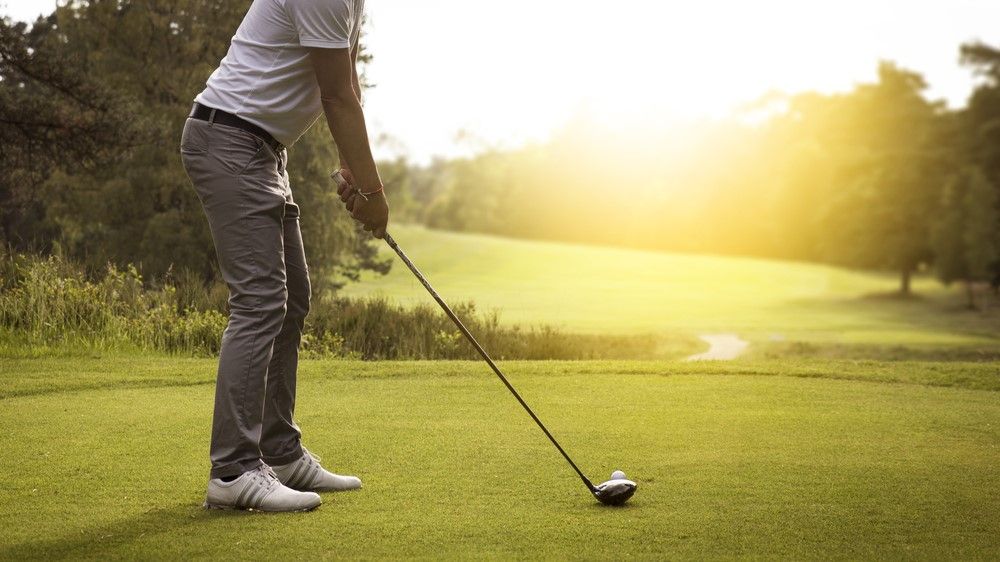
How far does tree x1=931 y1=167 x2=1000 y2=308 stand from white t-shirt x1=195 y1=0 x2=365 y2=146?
26.8 m

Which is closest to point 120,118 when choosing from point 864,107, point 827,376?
point 827,376

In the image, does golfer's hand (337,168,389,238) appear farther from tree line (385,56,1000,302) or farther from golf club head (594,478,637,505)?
tree line (385,56,1000,302)

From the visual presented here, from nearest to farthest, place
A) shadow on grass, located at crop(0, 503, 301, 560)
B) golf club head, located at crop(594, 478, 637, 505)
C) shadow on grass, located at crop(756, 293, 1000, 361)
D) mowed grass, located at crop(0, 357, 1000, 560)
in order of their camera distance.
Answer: shadow on grass, located at crop(0, 503, 301, 560) → mowed grass, located at crop(0, 357, 1000, 560) → golf club head, located at crop(594, 478, 637, 505) → shadow on grass, located at crop(756, 293, 1000, 361)

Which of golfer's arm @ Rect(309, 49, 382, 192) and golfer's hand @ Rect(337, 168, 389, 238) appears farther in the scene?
golfer's hand @ Rect(337, 168, 389, 238)

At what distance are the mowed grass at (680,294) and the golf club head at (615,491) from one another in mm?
8172

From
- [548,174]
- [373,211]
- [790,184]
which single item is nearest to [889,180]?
[790,184]

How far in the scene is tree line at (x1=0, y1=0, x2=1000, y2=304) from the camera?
11672 millimetres

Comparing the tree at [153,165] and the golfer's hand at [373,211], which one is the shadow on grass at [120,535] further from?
the tree at [153,165]

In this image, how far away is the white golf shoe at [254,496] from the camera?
3012 millimetres

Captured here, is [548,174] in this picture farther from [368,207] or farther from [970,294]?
[368,207]

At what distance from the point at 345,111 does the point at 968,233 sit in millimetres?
26992

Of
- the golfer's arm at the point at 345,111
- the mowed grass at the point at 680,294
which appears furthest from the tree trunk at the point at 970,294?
the golfer's arm at the point at 345,111

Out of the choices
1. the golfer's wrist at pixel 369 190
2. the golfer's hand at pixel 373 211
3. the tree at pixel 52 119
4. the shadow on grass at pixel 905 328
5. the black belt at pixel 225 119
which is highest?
the tree at pixel 52 119

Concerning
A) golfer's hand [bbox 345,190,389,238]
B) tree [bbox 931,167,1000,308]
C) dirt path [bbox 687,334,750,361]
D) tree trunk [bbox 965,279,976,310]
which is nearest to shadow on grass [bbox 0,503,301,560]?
golfer's hand [bbox 345,190,389,238]
